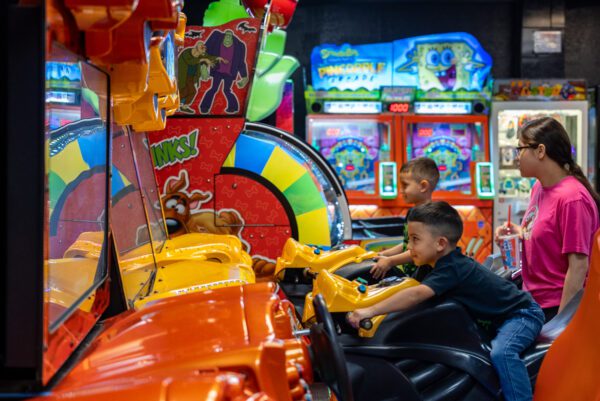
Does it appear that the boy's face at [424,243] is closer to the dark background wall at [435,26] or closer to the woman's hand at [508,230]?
the woman's hand at [508,230]

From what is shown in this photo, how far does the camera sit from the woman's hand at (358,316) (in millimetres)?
2580

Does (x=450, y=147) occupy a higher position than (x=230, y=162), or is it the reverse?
(x=450, y=147)

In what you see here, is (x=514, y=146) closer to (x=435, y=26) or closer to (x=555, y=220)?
(x=435, y=26)

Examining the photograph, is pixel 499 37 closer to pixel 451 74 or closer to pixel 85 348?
pixel 451 74

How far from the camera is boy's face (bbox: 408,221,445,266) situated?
2857 millimetres

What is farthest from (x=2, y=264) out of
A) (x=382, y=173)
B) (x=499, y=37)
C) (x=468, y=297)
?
(x=499, y=37)

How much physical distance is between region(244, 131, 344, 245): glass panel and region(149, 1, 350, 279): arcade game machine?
1.0 inches

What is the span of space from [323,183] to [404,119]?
3704 millimetres

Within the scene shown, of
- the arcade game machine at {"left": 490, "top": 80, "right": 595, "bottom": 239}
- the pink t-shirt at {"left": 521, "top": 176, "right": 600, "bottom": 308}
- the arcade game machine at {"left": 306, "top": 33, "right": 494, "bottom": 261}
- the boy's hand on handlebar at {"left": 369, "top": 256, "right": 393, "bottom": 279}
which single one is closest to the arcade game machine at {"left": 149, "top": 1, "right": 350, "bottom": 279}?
the boy's hand on handlebar at {"left": 369, "top": 256, "right": 393, "bottom": 279}

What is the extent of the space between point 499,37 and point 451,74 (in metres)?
1.60

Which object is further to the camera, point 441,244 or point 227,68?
point 227,68

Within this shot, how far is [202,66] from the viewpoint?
4.43 metres

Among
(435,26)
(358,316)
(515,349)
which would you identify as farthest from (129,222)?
(435,26)

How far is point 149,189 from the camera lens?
3.58 metres
